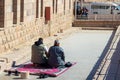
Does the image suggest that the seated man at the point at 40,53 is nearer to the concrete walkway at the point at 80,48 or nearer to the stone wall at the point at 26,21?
the concrete walkway at the point at 80,48

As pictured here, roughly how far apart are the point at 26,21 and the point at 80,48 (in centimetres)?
275

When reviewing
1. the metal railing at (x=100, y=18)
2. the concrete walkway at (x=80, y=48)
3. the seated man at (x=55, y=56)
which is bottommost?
the concrete walkway at (x=80, y=48)

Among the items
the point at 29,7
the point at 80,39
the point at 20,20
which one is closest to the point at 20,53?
the point at 20,20

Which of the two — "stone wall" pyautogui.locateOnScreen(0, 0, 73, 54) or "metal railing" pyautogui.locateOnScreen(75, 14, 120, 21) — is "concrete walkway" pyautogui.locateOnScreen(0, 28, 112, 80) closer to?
"stone wall" pyautogui.locateOnScreen(0, 0, 73, 54)

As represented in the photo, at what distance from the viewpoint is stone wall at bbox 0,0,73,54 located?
17.4 m

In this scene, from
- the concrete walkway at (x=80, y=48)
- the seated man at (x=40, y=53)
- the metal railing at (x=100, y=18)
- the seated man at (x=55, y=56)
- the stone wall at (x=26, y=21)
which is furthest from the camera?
the metal railing at (x=100, y=18)

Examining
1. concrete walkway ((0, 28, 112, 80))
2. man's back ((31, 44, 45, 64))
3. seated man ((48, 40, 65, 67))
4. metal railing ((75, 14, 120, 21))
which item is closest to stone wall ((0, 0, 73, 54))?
concrete walkway ((0, 28, 112, 80))

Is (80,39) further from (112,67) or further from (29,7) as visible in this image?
(112,67)

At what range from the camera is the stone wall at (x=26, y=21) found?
17.4 meters

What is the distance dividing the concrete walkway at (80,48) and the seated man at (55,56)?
439mm

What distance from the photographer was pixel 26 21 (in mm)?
20188

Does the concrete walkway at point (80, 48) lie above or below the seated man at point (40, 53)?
below

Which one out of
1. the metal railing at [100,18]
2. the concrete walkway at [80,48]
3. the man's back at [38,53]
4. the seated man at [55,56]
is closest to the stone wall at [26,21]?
the concrete walkway at [80,48]

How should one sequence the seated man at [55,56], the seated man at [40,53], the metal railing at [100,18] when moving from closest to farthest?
1. the seated man at [55,56]
2. the seated man at [40,53]
3. the metal railing at [100,18]
